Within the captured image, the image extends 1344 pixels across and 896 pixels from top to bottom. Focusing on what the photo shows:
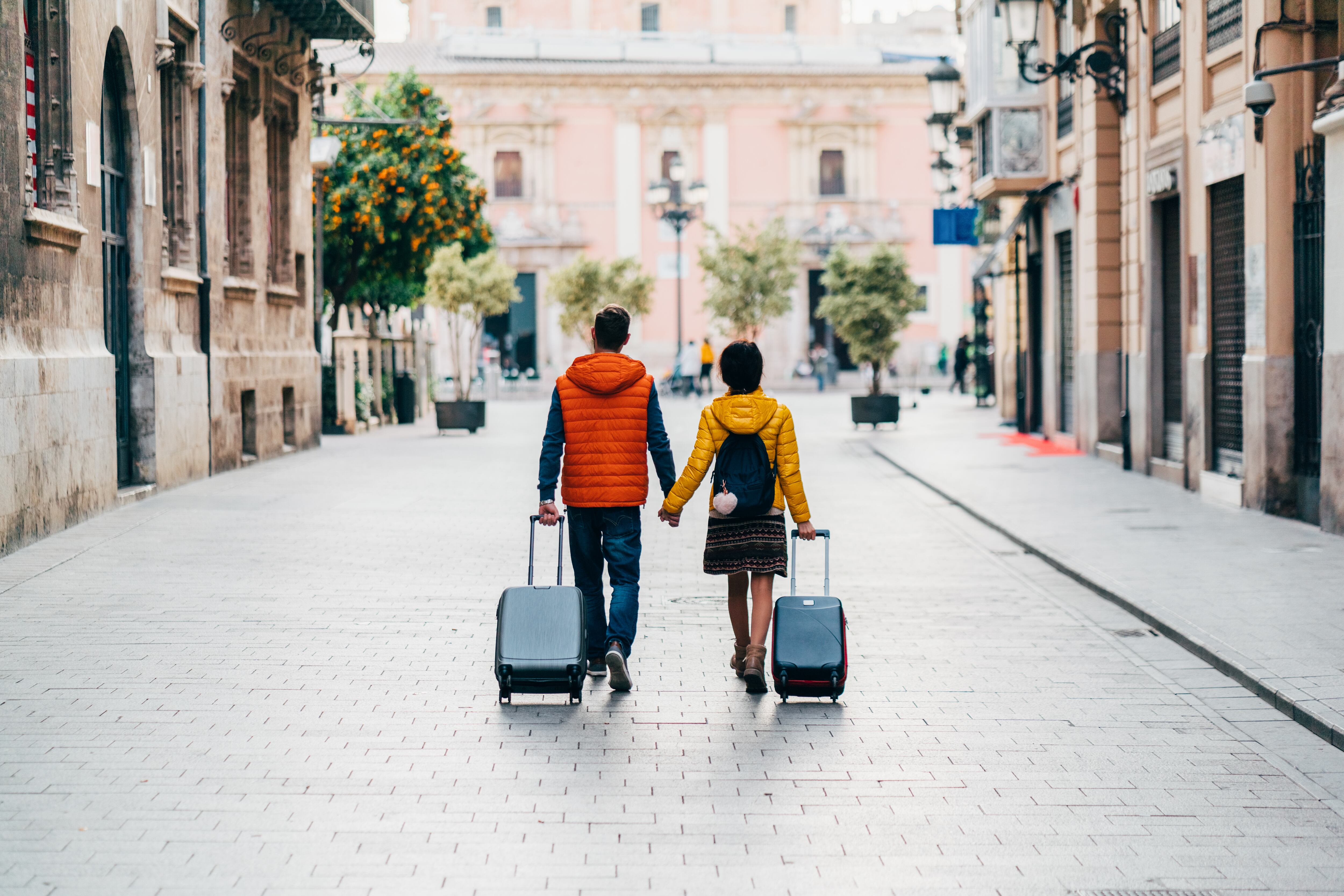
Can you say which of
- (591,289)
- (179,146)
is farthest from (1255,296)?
(591,289)

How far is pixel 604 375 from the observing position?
7.09m

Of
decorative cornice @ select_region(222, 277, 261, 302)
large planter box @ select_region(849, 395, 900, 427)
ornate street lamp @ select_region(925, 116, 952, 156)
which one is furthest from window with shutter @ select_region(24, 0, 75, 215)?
ornate street lamp @ select_region(925, 116, 952, 156)

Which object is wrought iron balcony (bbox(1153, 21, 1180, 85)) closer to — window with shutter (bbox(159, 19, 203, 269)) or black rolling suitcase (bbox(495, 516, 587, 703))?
window with shutter (bbox(159, 19, 203, 269))

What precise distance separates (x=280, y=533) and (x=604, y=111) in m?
43.6

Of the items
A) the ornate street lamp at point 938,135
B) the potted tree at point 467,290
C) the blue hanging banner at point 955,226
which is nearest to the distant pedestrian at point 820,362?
the potted tree at point 467,290

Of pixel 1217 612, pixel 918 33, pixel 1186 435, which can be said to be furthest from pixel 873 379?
pixel 918 33

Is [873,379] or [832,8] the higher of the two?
[832,8]

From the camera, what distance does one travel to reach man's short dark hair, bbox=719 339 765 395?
7.03 m

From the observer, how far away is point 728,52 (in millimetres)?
57031

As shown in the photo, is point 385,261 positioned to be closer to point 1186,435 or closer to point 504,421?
point 504,421

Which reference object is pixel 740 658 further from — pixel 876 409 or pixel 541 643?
pixel 876 409

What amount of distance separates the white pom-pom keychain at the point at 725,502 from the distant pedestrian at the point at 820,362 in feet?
144

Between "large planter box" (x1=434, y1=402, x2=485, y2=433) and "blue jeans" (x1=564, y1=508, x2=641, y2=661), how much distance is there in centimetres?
1993

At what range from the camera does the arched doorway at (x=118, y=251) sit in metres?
15.2
